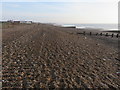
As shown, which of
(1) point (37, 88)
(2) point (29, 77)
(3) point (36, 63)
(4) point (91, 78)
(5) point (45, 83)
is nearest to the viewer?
(1) point (37, 88)

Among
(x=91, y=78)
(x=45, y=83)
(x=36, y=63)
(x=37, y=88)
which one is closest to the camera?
(x=37, y=88)

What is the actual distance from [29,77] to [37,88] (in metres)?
1.40

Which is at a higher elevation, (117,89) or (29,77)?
(29,77)

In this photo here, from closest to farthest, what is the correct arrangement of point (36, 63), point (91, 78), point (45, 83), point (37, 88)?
point (37, 88) < point (45, 83) < point (91, 78) < point (36, 63)

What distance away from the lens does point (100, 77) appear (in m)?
8.09

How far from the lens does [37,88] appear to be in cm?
620

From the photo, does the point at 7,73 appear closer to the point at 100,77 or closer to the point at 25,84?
the point at 25,84

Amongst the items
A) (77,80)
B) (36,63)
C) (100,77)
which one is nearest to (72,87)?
(77,80)

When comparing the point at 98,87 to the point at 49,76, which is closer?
the point at 98,87

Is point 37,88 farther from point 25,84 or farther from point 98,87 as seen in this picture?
point 98,87

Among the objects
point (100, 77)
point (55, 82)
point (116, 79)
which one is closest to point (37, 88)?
point (55, 82)

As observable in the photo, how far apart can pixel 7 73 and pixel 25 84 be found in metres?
2.15

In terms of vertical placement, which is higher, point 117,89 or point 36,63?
point 36,63

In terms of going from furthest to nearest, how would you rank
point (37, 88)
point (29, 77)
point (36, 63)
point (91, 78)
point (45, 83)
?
point (36, 63) < point (91, 78) < point (29, 77) < point (45, 83) < point (37, 88)
